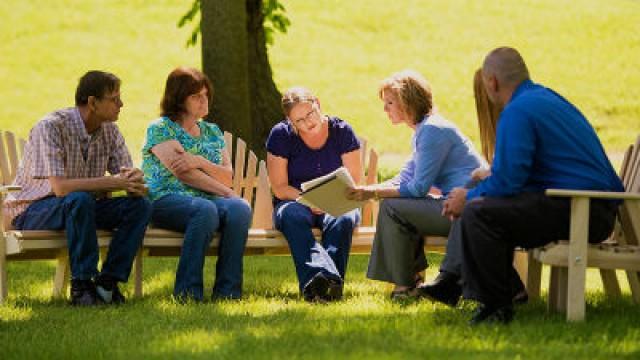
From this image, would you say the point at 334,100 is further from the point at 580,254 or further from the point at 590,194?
the point at 590,194

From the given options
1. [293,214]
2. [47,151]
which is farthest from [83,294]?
[293,214]

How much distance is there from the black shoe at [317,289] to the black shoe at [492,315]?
1299 mm

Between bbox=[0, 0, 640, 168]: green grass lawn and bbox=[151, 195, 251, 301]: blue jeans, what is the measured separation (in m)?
17.3

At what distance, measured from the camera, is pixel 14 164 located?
7992 mm

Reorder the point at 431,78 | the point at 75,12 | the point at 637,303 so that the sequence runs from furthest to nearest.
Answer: the point at 75,12, the point at 431,78, the point at 637,303

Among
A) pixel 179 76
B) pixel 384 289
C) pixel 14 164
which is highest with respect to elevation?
pixel 179 76

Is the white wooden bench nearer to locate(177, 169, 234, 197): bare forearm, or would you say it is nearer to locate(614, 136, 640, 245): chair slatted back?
locate(177, 169, 234, 197): bare forearm

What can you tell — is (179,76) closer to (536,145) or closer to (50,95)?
(536,145)

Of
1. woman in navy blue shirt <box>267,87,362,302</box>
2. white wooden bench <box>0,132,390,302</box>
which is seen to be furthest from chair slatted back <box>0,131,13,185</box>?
woman in navy blue shirt <box>267,87,362,302</box>

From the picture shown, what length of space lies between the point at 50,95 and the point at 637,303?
23.6 metres

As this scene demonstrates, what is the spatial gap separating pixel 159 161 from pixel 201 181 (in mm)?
281

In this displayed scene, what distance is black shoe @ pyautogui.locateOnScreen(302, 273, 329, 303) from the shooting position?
717 centimetres

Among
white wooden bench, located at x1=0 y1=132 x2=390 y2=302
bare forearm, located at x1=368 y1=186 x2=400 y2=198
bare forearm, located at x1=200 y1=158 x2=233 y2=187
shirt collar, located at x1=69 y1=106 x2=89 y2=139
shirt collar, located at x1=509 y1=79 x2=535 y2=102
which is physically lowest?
white wooden bench, located at x1=0 y1=132 x2=390 y2=302

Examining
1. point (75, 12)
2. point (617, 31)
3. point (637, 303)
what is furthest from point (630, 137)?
point (637, 303)
